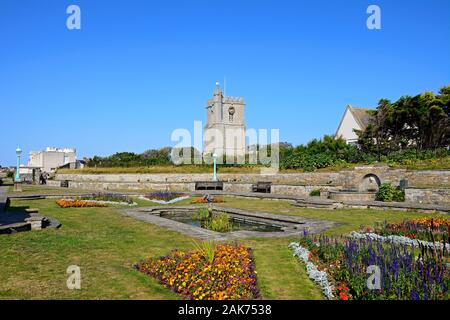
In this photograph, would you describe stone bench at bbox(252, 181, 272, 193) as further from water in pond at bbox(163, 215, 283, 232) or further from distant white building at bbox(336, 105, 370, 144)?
distant white building at bbox(336, 105, 370, 144)

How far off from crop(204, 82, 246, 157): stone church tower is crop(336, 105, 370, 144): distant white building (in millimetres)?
25182

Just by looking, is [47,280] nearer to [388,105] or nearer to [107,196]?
[107,196]

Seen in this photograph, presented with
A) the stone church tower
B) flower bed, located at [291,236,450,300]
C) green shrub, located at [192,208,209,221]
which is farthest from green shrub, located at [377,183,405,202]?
the stone church tower

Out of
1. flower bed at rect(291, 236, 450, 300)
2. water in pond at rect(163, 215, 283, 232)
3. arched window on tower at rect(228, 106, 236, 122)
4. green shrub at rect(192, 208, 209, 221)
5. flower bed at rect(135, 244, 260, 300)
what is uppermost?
arched window on tower at rect(228, 106, 236, 122)

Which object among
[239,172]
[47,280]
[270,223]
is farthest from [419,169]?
[47,280]

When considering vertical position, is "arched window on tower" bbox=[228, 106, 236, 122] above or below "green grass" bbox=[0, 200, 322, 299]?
above

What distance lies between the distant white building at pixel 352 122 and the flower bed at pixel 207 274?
113 ft

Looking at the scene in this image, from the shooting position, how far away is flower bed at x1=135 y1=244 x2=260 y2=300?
Answer: 4.93 meters

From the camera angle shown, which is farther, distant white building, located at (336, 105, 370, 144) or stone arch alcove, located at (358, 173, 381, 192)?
distant white building, located at (336, 105, 370, 144)

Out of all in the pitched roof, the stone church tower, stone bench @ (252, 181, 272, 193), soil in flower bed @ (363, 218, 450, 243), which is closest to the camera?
soil in flower bed @ (363, 218, 450, 243)

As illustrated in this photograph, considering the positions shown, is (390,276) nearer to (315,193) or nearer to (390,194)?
(390,194)

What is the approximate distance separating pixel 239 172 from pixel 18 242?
24.5 meters

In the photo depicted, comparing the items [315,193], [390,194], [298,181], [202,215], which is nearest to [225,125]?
[298,181]

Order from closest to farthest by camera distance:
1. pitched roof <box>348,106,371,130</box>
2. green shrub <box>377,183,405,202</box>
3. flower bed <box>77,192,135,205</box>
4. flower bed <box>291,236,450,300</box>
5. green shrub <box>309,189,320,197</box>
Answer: flower bed <box>291,236,450,300</box> < green shrub <box>377,183,405,202</box> < flower bed <box>77,192,135,205</box> < green shrub <box>309,189,320,197</box> < pitched roof <box>348,106,371,130</box>
